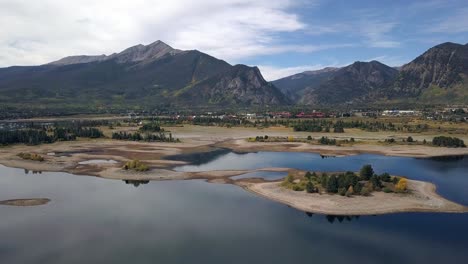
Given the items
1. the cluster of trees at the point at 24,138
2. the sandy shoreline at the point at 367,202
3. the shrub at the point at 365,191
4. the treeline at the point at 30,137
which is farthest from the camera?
the treeline at the point at 30,137

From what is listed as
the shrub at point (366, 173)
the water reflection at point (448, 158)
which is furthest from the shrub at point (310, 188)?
the water reflection at point (448, 158)

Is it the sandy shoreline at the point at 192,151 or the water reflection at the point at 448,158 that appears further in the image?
the water reflection at the point at 448,158

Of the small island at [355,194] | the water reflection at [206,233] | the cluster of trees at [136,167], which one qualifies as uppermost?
the cluster of trees at [136,167]

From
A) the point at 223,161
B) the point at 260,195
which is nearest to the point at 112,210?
the point at 260,195

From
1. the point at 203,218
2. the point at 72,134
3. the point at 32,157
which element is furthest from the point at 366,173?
the point at 72,134

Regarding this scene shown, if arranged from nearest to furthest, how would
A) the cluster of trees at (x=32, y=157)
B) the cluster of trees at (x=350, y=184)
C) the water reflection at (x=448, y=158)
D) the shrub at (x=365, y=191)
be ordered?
the shrub at (x=365, y=191) < the cluster of trees at (x=350, y=184) < the cluster of trees at (x=32, y=157) < the water reflection at (x=448, y=158)

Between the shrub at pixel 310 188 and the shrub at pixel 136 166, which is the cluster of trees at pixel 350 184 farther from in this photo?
the shrub at pixel 136 166

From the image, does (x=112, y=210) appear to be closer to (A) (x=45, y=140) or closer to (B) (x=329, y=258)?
(B) (x=329, y=258)
